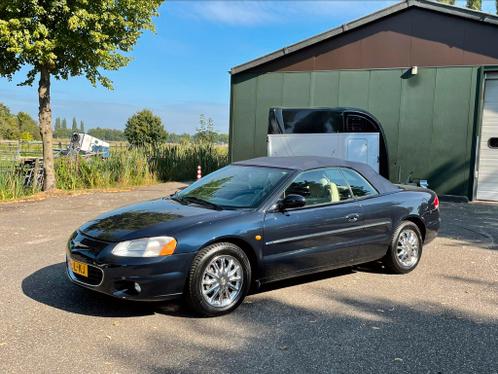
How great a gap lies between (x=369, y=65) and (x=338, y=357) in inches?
500

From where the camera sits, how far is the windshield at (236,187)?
511 cm

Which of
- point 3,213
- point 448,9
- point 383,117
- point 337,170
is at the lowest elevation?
point 3,213

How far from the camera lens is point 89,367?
347 cm

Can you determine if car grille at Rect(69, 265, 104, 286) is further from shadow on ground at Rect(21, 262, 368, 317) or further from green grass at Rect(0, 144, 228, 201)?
green grass at Rect(0, 144, 228, 201)

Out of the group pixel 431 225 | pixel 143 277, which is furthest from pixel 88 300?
pixel 431 225

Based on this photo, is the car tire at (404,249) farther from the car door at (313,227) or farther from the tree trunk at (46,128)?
the tree trunk at (46,128)

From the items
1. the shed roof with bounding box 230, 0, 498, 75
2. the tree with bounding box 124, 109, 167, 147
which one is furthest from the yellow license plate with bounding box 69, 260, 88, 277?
the tree with bounding box 124, 109, 167, 147

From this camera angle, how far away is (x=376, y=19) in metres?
14.7

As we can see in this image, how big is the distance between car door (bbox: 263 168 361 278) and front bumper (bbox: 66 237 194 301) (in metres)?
0.95

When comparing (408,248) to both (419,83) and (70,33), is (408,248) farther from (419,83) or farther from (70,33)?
(70,33)

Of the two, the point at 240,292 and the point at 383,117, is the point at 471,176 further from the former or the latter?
the point at 240,292

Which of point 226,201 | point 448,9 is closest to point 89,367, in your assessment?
point 226,201

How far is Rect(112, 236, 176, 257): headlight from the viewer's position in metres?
4.24

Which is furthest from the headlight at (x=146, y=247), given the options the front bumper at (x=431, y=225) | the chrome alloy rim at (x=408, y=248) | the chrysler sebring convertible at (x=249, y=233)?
the front bumper at (x=431, y=225)
